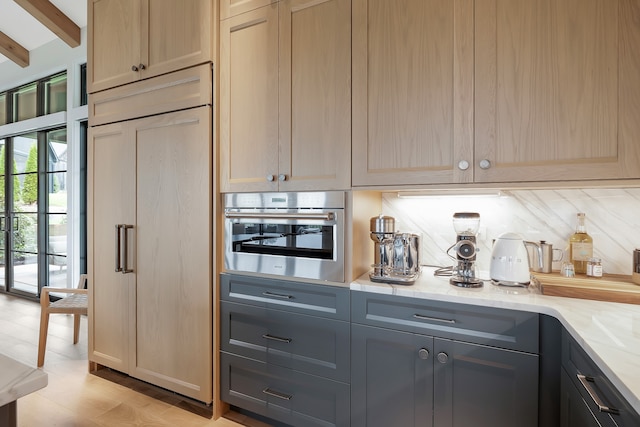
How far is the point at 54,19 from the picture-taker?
3439 millimetres

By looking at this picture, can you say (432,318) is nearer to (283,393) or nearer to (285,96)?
(283,393)

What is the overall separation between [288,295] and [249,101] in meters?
1.10

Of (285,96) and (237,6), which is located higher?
(237,6)

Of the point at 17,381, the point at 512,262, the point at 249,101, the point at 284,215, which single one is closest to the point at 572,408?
the point at 512,262

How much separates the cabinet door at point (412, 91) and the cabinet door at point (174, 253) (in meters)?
0.94

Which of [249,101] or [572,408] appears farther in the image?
[249,101]

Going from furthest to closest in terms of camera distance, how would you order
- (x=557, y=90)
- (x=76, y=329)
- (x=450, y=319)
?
(x=76, y=329), (x=450, y=319), (x=557, y=90)


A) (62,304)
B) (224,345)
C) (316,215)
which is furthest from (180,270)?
(62,304)

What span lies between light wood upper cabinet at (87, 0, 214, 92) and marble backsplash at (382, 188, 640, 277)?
1.47 meters

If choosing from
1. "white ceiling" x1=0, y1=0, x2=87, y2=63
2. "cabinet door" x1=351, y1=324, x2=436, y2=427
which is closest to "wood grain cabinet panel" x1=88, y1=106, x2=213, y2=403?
"cabinet door" x1=351, y1=324, x2=436, y2=427

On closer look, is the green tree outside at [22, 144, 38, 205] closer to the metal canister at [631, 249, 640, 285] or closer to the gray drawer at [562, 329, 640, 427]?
the gray drawer at [562, 329, 640, 427]

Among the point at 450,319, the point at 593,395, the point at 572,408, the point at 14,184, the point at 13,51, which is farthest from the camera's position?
the point at 14,184

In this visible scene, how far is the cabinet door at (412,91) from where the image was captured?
149 cm

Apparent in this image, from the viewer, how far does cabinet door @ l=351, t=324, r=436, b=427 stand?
150 cm
